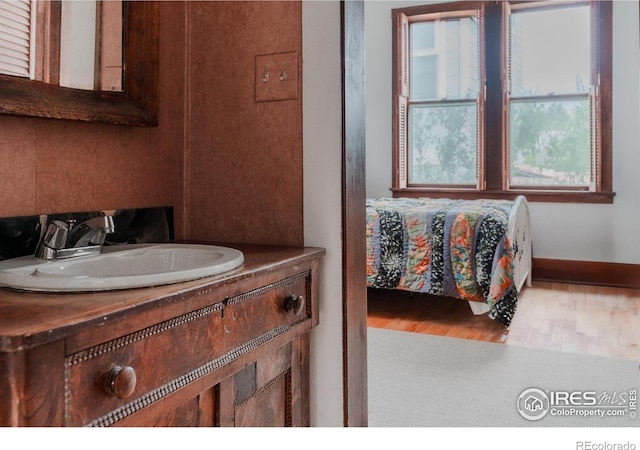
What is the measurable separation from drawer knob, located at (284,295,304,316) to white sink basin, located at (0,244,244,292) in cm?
16

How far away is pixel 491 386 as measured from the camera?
232cm

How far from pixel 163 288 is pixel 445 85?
478cm

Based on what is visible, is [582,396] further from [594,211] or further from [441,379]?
[594,211]

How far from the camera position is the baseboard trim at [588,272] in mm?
4387

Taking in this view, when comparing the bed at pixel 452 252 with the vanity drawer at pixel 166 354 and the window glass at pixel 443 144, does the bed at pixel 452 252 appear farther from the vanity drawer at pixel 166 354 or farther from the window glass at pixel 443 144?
the vanity drawer at pixel 166 354

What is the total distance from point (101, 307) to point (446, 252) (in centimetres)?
277

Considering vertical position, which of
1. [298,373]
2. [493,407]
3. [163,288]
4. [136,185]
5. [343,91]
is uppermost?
[343,91]

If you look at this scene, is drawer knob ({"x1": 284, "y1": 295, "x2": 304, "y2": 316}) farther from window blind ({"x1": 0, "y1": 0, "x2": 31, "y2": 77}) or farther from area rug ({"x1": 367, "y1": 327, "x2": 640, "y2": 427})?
area rug ({"x1": 367, "y1": 327, "x2": 640, "y2": 427})

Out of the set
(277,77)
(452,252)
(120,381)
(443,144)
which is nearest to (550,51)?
(443,144)

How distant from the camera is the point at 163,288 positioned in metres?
0.82

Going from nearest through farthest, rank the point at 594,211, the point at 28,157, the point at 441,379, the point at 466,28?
the point at 28,157 → the point at 441,379 → the point at 594,211 → the point at 466,28

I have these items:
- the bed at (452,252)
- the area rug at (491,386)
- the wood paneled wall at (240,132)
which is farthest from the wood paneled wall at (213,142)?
the bed at (452,252)

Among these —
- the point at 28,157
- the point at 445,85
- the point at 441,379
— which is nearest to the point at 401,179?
the point at 445,85

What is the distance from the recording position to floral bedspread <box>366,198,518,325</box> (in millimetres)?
3055
